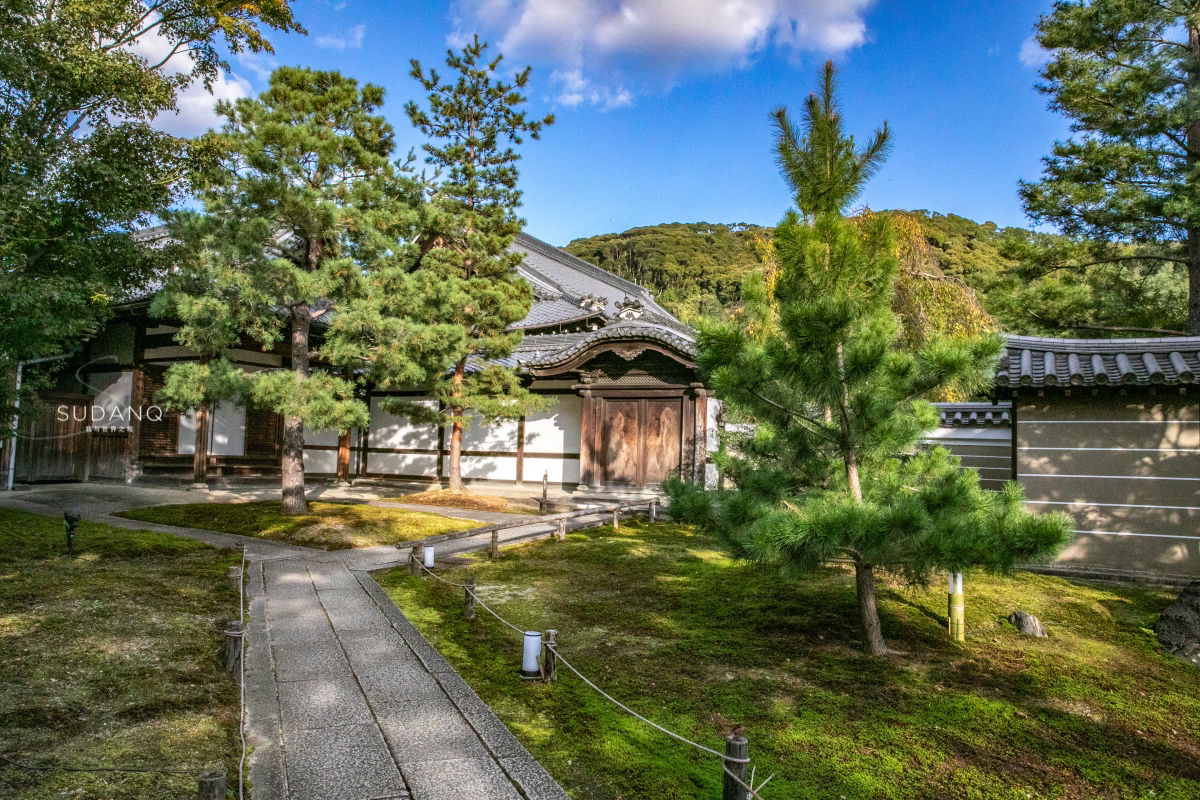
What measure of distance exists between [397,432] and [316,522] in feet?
29.3

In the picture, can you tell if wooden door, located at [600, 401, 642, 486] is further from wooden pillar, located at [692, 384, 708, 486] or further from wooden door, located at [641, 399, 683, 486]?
wooden pillar, located at [692, 384, 708, 486]

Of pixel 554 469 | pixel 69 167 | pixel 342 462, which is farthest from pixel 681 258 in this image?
pixel 69 167

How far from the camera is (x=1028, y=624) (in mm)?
6223

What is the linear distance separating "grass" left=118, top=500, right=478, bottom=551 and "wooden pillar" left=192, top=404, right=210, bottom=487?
3.42 metres

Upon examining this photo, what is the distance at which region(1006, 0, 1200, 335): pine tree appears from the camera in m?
11.8

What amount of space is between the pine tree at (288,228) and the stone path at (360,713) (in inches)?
150

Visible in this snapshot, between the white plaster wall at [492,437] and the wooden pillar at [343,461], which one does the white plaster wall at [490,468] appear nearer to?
the white plaster wall at [492,437]

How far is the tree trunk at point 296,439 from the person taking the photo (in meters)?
10.7

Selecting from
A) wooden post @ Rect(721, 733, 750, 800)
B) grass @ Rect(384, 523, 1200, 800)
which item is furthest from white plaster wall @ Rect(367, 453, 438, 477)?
wooden post @ Rect(721, 733, 750, 800)

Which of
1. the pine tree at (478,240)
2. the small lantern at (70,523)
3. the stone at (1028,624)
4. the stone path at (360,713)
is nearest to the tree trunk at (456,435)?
the pine tree at (478,240)

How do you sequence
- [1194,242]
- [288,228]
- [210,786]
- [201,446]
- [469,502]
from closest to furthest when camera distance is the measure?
[210,786] → [288,228] → [1194,242] → [469,502] → [201,446]

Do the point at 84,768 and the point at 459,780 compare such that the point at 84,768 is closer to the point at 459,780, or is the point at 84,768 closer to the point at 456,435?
the point at 459,780

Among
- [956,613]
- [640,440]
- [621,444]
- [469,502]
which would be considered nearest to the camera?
[956,613]

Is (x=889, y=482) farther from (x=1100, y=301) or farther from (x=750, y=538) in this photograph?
(x=1100, y=301)
